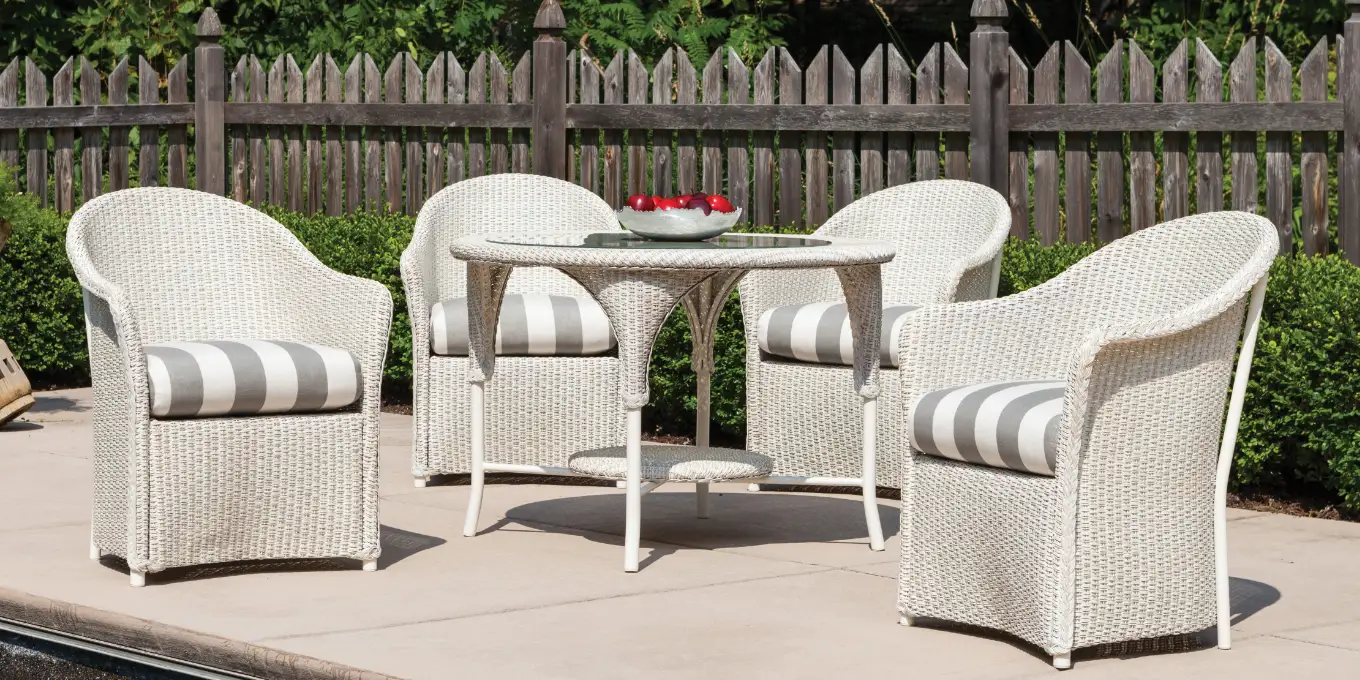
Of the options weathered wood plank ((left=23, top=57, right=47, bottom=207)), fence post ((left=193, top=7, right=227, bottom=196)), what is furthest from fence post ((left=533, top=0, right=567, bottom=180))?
weathered wood plank ((left=23, top=57, right=47, bottom=207))

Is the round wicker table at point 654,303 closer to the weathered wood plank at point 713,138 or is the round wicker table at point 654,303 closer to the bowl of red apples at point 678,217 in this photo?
the bowl of red apples at point 678,217

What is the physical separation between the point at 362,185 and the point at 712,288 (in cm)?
339

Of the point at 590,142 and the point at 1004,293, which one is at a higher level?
the point at 590,142

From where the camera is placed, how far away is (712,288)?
554 cm

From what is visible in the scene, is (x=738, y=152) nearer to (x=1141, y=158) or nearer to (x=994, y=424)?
(x=1141, y=158)

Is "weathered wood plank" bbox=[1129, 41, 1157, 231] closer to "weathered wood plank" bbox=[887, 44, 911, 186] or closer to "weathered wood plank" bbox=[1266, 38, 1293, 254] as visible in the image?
"weathered wood plank" bbox=[1266, 38, 1293, 254]

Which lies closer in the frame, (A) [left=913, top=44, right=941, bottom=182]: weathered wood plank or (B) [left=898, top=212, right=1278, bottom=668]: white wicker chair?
(B) [left=898, top=212, right=1278, bottom=668]: white wicker chair

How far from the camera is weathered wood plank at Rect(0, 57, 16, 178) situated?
9.05 meters

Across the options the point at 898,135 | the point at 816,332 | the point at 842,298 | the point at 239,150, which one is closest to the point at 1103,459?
the point at 816,332

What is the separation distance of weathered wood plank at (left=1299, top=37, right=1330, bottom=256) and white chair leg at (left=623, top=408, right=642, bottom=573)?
239 centimetres

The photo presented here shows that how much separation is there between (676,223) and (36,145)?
5.13 meters

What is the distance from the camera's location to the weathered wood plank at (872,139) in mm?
6957

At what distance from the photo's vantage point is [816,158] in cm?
712

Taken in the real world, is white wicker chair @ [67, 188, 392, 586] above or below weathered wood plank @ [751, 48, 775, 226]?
below
